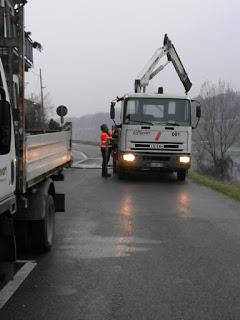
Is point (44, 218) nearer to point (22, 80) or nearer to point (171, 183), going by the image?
point (22, 80)

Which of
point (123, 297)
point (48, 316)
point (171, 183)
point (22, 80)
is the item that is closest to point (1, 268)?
point (48, 316)

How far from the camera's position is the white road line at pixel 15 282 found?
582 cm

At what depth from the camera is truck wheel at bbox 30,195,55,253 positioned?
7.55 metres

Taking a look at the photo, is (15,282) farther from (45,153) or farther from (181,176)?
(181,176)

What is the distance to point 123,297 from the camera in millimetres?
5902

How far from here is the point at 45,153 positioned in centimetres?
796

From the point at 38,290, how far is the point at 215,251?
2981 millimetres

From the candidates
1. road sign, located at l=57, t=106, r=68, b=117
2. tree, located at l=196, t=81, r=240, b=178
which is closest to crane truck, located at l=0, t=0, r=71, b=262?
road sign, located at l=57, t=106, r=68, b=117

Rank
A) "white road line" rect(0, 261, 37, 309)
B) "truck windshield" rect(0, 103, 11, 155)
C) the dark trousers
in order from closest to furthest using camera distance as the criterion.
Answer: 1. "truck windshield" rect(0, 103, 11, 155)
2. "white road line" rect(0, 261, 37, 309)
3. the dark trousers

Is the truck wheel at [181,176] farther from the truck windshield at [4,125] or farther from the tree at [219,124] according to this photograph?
the tree at [219,124]

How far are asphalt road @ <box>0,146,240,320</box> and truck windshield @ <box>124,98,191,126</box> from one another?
5.49 metres

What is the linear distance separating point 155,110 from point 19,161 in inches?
496

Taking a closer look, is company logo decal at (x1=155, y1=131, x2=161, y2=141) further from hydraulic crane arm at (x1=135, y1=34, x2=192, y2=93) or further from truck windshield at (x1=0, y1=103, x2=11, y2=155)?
truck windshield at (x1=0, y1=103, x2=11, y2=155)

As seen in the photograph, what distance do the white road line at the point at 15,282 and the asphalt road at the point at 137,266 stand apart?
0.07 meters
